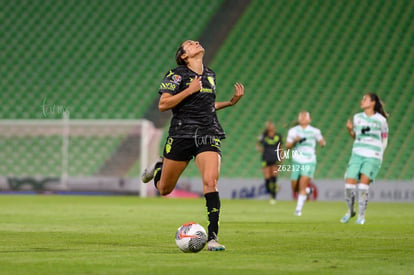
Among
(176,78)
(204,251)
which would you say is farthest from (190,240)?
(176,78)

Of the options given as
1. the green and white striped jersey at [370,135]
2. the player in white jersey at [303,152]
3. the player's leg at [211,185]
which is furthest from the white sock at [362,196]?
the player's leg at [211,185]

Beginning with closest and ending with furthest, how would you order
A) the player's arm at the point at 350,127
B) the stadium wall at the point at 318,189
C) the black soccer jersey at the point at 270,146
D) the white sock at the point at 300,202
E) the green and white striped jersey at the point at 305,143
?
the player's arm at the point at 350,127 → the white sock at the point at 300,202 → the green and white striped jersey at the point at 305,143 → the black soccer jersey at the point at 270,146 → the stadium wall at the point at 318,189

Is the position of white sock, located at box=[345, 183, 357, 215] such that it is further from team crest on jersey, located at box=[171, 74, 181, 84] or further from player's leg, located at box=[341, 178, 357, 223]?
team crest on jersey, located at box=[171, 74, 181, 84]

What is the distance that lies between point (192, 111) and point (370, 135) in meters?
4.90

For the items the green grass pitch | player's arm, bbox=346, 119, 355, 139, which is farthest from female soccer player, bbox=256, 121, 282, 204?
the green grass pitch

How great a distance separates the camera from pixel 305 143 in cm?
1406

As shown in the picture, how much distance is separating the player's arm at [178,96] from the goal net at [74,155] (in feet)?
50.9

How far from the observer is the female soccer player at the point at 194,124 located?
639 cm

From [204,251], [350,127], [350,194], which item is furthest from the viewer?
[350,194]

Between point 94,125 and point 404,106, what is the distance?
9.57 m

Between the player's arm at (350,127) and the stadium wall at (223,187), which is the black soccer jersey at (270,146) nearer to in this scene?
the stadium wall at (223,187)

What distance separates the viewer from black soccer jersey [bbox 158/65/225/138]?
6.54m

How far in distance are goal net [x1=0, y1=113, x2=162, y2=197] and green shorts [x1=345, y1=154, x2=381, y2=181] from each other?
11.7 meters

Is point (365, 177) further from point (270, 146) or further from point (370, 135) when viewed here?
point (270, 146)
